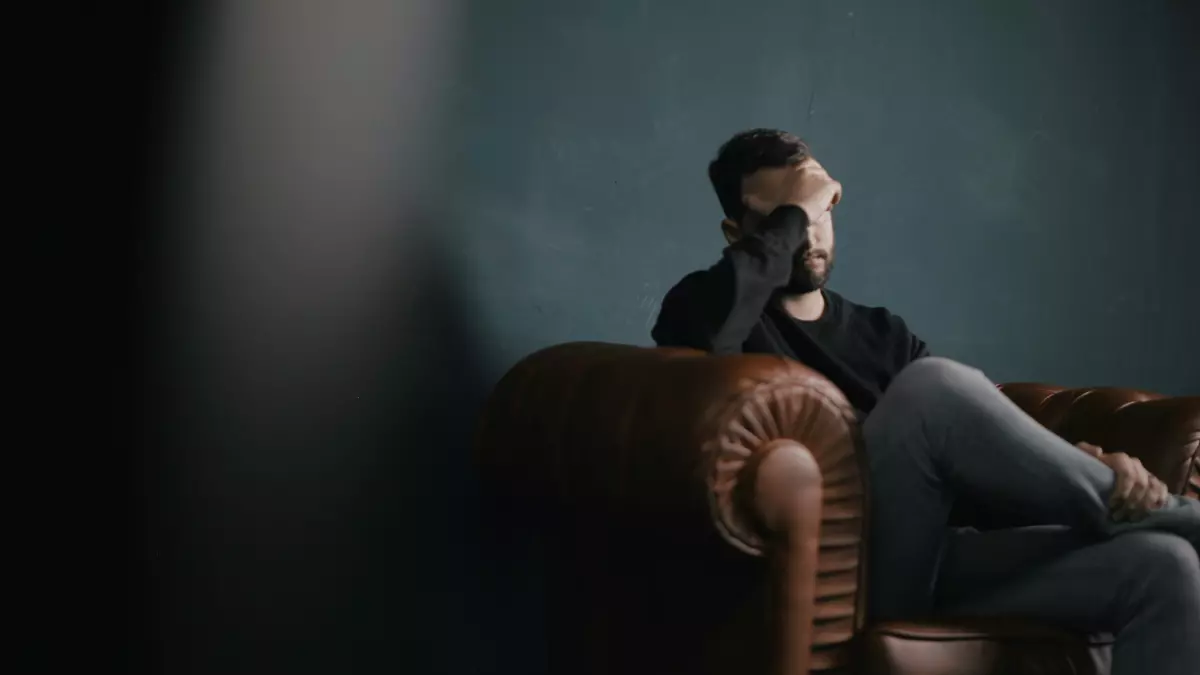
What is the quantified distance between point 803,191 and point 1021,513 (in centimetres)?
58

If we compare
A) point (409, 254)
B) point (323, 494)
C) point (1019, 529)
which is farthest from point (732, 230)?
point (323, 494)

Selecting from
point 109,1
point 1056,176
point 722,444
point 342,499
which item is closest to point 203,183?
point 109,1

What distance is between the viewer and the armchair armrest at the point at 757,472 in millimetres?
1195

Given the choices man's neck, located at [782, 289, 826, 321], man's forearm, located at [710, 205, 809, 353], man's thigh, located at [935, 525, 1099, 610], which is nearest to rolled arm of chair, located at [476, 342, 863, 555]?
man's forearm, located at [710, 205, 809, 353]

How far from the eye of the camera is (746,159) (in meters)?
1.79

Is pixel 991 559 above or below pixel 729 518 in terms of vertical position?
below

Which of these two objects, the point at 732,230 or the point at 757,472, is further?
the point at 732,230

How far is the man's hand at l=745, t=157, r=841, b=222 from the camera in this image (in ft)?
5.70

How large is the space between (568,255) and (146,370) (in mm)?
686

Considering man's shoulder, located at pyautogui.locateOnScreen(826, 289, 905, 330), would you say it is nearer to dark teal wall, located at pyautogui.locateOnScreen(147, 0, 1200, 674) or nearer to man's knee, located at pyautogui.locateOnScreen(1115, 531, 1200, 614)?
dark teal wall, located at pyautogui.locateOnScreen(147, 0, 1200, 674)

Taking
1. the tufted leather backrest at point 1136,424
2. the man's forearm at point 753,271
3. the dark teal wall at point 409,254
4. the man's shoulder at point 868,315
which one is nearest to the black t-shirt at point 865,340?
the man's shoulder at point 868,315

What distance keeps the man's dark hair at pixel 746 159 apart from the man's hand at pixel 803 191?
2cm

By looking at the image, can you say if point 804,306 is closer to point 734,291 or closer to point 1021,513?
point 734,291

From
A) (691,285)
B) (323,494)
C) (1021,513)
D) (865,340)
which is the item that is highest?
(691,285)
